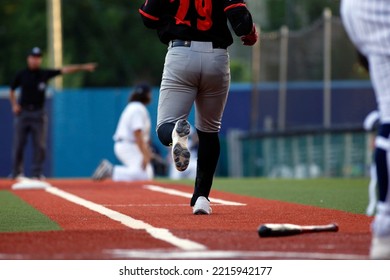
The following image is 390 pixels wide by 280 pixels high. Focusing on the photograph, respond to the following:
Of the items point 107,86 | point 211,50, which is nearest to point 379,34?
point 211,50

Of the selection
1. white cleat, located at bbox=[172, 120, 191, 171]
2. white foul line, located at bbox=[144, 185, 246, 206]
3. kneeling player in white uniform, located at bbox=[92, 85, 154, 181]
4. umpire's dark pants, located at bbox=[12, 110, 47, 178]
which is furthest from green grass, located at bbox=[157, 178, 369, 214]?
umpire's dark pants, located at bbox=[12, 110, 47, 178]

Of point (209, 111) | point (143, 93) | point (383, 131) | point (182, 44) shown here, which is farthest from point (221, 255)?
point (143, 93)

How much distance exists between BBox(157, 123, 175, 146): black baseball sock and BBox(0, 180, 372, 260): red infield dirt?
544mm

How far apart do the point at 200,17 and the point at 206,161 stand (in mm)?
1169

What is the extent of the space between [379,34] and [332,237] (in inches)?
50.6

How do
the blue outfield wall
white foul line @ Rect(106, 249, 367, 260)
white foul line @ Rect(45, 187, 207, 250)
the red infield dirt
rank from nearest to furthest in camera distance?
white foul line @ Rect(106, 249, 367, 260)
the red infield dirt
white foul line @ Rect(45, 187, 207, 250)
the blue outfield wall

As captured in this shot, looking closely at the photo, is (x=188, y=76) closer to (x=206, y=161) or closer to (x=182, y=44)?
(x=182, y=44)

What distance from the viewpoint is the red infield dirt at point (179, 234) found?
5.74m

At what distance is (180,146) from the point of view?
7.84 metres

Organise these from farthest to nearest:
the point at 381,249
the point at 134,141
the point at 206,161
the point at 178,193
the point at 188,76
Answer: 1. the point at 134,141
2. the point at 178,193
3. the point at 206,161
4. the point at 188,76
5. the point at 381,249

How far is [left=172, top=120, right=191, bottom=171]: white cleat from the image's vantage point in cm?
778

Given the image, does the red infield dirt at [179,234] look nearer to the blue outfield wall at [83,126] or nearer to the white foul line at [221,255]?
the white foul line at [221,255]

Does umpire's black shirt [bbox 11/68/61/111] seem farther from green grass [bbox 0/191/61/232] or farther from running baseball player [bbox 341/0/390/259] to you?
running baseball player [bbox 341/0/390/259]
